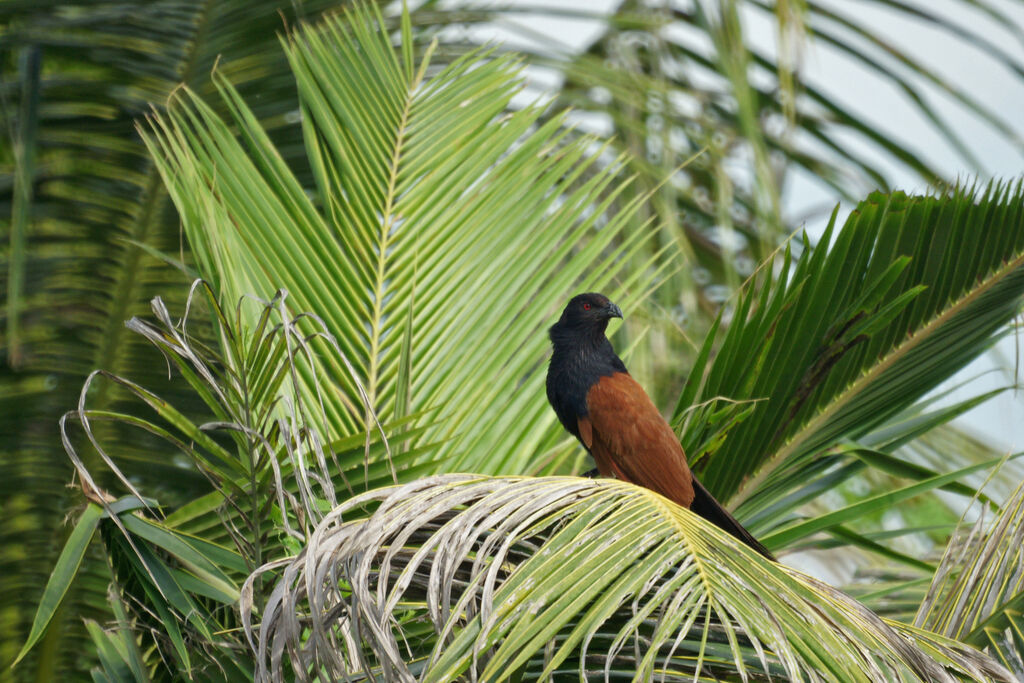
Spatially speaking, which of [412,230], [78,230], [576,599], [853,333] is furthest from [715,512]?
[78,230]

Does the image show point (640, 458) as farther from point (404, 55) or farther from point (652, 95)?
point (652, 95)

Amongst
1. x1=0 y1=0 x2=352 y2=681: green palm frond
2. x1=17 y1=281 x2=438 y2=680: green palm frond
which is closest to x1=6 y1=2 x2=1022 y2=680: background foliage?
x1=0 y1=0 x2=352 y2=681: green palm frond

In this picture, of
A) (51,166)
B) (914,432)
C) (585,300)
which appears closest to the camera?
(914,432)

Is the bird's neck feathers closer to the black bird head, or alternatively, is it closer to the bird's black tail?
the black bird head

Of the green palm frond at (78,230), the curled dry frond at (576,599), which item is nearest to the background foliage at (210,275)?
the green palm frond at (78,230)

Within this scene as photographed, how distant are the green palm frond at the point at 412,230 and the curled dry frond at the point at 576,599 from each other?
72 centimetres

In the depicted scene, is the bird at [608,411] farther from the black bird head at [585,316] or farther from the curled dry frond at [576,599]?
the curled dry frond at [576,599]

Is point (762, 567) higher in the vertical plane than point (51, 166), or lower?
lower

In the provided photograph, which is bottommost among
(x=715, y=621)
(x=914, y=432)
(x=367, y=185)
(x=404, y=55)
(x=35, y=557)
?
(x=35, y=557)

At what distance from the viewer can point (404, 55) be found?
325 centimetres

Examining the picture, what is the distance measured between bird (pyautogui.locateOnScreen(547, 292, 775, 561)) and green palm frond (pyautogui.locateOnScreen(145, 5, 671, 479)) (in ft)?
0.23

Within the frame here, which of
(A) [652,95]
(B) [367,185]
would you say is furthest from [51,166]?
(A) [652,95]

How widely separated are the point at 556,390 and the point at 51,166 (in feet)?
5.72

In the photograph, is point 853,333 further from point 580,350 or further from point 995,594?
point 580,350
